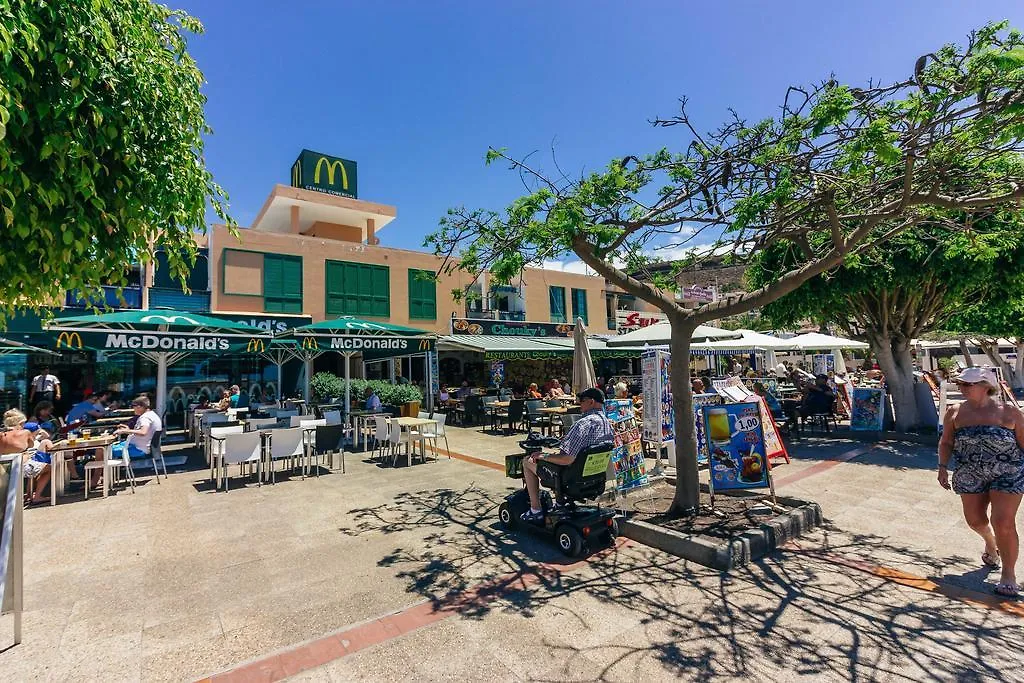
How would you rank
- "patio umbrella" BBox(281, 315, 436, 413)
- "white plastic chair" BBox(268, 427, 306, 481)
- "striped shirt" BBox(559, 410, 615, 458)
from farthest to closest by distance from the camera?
"patio umbrella" BBox(281, 315, 436, 413) → "white plastic chair" BBox(268, 427, 306, 481) → "striped shirt" BBox(559, 410, 615, 458)

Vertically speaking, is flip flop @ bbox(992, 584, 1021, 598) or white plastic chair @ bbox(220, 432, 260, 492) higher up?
white plastic chair @ bbox(220, 432, 260, 492)

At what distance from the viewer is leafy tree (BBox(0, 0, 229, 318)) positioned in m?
2.52

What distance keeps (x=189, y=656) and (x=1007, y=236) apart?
39.4ft

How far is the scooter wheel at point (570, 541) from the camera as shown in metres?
4.43

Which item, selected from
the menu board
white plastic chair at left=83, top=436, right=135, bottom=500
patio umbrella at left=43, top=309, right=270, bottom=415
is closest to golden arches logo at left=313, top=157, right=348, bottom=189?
patio umbrella at left=43, top=309, right=270, bottom=415

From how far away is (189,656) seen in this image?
3047 mm

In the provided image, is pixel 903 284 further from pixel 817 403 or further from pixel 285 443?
pixel 285 443

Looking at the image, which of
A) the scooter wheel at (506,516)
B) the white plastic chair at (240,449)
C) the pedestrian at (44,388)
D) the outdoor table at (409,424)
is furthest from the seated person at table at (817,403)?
the pedestrian at (44,388)

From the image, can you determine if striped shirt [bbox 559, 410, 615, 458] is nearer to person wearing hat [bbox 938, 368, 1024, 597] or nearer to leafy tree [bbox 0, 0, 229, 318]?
person wearing hat [bbox 938, 368, 1024, 597]

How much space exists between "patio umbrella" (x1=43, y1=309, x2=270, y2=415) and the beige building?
6.18m

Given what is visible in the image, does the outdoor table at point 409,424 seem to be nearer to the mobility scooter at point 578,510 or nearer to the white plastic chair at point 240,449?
the white plastic chair at point 240,449

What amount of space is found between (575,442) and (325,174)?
21.6 metres

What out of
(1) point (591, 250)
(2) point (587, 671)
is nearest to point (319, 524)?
(2) point (587, 671)

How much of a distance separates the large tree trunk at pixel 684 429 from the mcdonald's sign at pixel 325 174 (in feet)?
66.8
